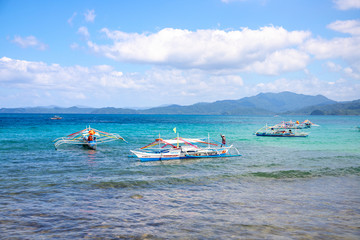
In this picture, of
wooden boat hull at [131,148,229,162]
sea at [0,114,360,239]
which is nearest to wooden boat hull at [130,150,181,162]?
wooden boat hull at [131,148,229,162]

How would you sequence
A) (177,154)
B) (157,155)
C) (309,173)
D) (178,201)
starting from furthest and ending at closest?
(177,154) < (157,155) < (309,173) < (178,201)

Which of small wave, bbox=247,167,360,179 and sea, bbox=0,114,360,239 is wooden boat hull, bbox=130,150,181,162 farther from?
small wave, bbox=247,167,360,179

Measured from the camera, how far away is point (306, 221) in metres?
14.0

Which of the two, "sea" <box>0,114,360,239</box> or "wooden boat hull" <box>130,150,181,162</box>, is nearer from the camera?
"sea" <box>0,114,360,239</box>

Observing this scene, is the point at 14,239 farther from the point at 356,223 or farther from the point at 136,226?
the point at 356,223

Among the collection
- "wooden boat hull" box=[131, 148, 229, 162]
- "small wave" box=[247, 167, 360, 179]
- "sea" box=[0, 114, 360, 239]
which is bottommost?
"small wave" box=[247, 167, 360, 179]

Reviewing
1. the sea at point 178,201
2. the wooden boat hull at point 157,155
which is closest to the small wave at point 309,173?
the sea at point 178,201

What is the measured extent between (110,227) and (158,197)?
5478 mm

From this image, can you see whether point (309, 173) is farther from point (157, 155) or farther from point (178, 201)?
point (157, 155)

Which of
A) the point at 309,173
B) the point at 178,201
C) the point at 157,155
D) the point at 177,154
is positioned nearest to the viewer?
the point at 178,201

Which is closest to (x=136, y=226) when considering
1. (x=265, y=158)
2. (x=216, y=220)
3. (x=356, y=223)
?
(x=216, y=220)

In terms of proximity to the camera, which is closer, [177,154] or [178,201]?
[178,201]

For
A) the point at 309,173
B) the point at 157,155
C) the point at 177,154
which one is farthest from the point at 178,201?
the point at 177,154

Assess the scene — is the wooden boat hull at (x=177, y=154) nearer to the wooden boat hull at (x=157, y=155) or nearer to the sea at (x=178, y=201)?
the wooden boat hull at (x=157, y=155)
